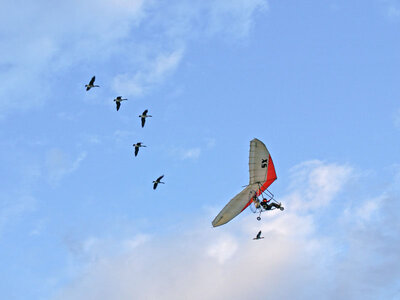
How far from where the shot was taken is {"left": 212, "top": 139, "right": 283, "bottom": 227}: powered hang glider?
90.8 meters

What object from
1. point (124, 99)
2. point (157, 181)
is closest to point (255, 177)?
point (157, 181)

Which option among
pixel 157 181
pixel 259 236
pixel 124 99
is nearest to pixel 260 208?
pixel 259 236

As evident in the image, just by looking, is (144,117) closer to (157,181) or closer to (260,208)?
(157,181)

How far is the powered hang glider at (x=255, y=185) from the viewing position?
298 feet

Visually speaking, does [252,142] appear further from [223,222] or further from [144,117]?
[144,117]

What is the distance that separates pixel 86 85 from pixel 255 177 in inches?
1172

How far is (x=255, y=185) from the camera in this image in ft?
308

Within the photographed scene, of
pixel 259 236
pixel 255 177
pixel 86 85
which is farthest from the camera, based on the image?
pixel 86 85

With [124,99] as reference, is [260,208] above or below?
below

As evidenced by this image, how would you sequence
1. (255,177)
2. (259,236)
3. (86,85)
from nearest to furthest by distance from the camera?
(259,236), (255,177), (86,85)

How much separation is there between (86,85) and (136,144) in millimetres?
12421

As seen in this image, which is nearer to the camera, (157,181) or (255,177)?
(255,177)

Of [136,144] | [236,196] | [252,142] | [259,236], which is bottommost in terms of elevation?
[259,236]

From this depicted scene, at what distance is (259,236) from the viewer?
87625 millimetres
